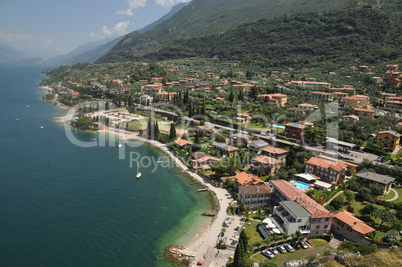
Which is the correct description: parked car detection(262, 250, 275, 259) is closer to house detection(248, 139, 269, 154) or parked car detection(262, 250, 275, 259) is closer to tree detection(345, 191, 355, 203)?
tree detection(345, 191, 355, 203)

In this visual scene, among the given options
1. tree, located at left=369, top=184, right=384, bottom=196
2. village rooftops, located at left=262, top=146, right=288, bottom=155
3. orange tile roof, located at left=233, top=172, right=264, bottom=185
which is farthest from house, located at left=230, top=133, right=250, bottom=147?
tree, located at left=369, top=184, right=384, bottom=196

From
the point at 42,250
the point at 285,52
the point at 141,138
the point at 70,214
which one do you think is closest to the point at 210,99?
the point at 141,138

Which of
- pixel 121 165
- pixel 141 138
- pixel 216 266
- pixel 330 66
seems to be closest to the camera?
pixel 216 266

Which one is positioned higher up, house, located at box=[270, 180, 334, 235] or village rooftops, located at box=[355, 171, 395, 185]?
village rooftops, located at box=[355, 171, 395, 185]

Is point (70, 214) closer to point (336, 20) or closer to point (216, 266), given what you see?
point (216, 266)

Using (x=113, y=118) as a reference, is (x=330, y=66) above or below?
above

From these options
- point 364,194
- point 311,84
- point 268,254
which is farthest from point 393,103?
point 268,254
